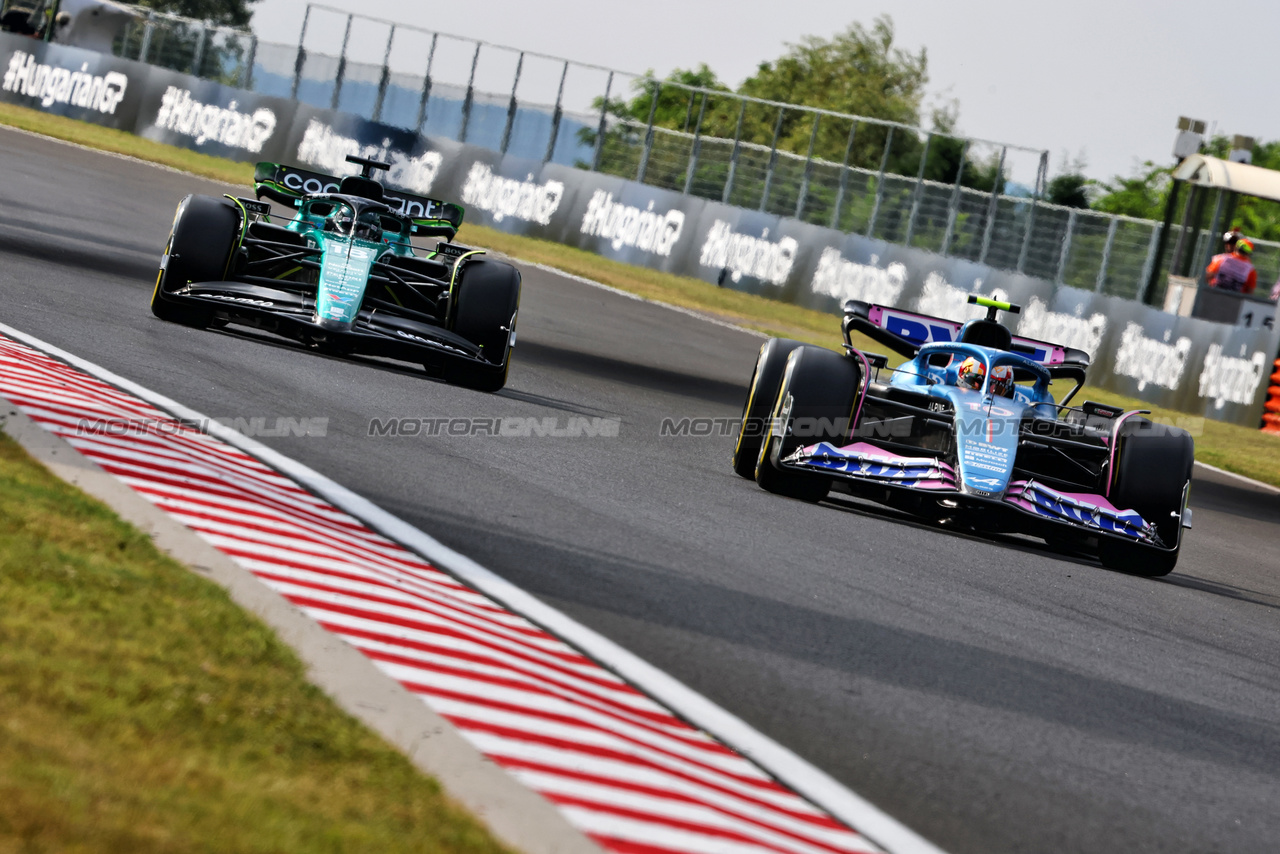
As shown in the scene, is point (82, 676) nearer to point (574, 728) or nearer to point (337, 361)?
point (574, 728)

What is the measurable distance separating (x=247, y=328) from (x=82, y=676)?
916 cm

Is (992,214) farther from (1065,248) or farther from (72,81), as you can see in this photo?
(72,81)

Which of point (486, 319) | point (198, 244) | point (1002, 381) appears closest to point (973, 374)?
point (1002, 381)

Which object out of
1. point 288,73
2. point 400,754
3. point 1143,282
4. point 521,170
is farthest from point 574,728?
point 288,73

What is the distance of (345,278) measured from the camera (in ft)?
35.3

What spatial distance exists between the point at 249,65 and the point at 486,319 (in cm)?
2591

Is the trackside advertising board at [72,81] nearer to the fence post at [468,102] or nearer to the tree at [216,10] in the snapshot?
the fence post at [468,102]

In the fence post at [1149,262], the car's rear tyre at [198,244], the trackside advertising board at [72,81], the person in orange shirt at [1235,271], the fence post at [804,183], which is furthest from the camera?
the trackside advertising board at [72,81]

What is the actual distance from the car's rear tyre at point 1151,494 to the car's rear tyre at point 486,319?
409 cm

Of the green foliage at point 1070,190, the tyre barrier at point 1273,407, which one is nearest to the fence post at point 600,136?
the tyre barrier at point 1273,407

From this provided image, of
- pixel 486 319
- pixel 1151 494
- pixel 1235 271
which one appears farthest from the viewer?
pixel 1235 271

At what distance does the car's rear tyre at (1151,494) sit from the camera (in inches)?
352

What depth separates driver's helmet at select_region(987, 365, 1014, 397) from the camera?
977 centimetres

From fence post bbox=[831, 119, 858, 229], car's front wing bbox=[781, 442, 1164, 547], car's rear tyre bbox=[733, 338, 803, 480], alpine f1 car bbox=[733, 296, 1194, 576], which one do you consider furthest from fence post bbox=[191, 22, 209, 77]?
car's front wing bbox=[781, 442, 1164, 547]
